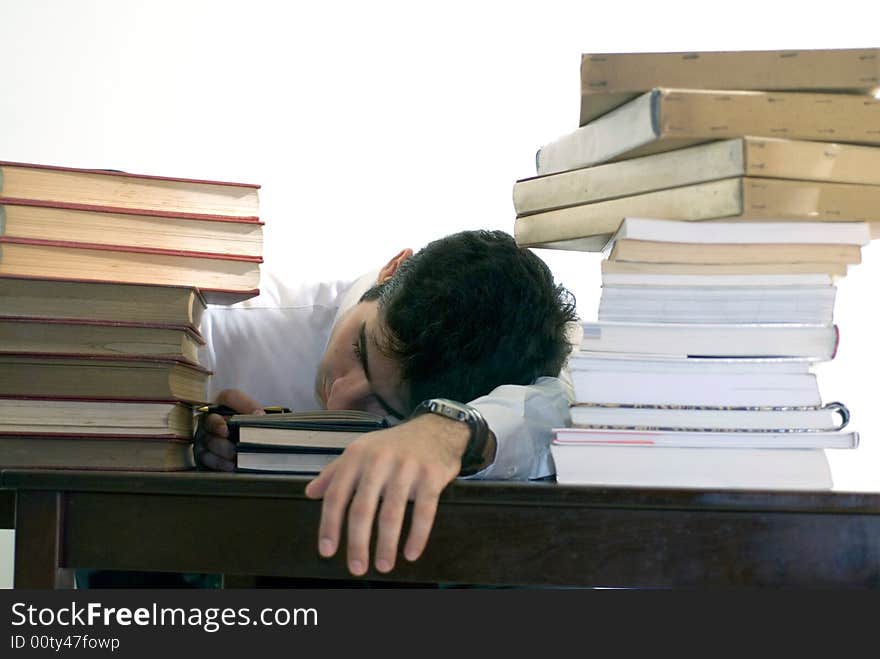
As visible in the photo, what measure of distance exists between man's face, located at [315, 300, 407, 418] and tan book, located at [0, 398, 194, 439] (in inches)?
15.3

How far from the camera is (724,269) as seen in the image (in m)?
0.95

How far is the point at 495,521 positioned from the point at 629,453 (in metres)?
0.17

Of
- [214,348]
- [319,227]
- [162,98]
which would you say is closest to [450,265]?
[214,348]

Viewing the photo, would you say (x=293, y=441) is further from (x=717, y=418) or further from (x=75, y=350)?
(x=717, y=418)

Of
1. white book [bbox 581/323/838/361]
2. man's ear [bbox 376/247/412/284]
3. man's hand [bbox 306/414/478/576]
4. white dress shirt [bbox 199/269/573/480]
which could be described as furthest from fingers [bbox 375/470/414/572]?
white dress shirt [bbox 199/269/573/480]

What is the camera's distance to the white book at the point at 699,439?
36.7 inches

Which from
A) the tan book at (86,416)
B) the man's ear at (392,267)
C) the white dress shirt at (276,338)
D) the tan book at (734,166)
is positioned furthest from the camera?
the white dress shirt at (276,338)

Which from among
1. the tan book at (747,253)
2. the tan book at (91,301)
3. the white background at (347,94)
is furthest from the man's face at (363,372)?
the white background at (347,94)

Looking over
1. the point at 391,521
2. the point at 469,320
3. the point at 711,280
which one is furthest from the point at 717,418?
the point at 469,320

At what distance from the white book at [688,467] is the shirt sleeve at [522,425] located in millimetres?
105

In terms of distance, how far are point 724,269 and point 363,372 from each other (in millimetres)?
585

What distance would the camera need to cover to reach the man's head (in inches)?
52.1

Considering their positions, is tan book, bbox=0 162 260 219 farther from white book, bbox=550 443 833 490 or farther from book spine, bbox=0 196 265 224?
white book, bbox=550 443 833 490

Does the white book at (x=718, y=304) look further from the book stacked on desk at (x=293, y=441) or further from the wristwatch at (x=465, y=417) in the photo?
the book stacked on desk at (x=293, y=441)
